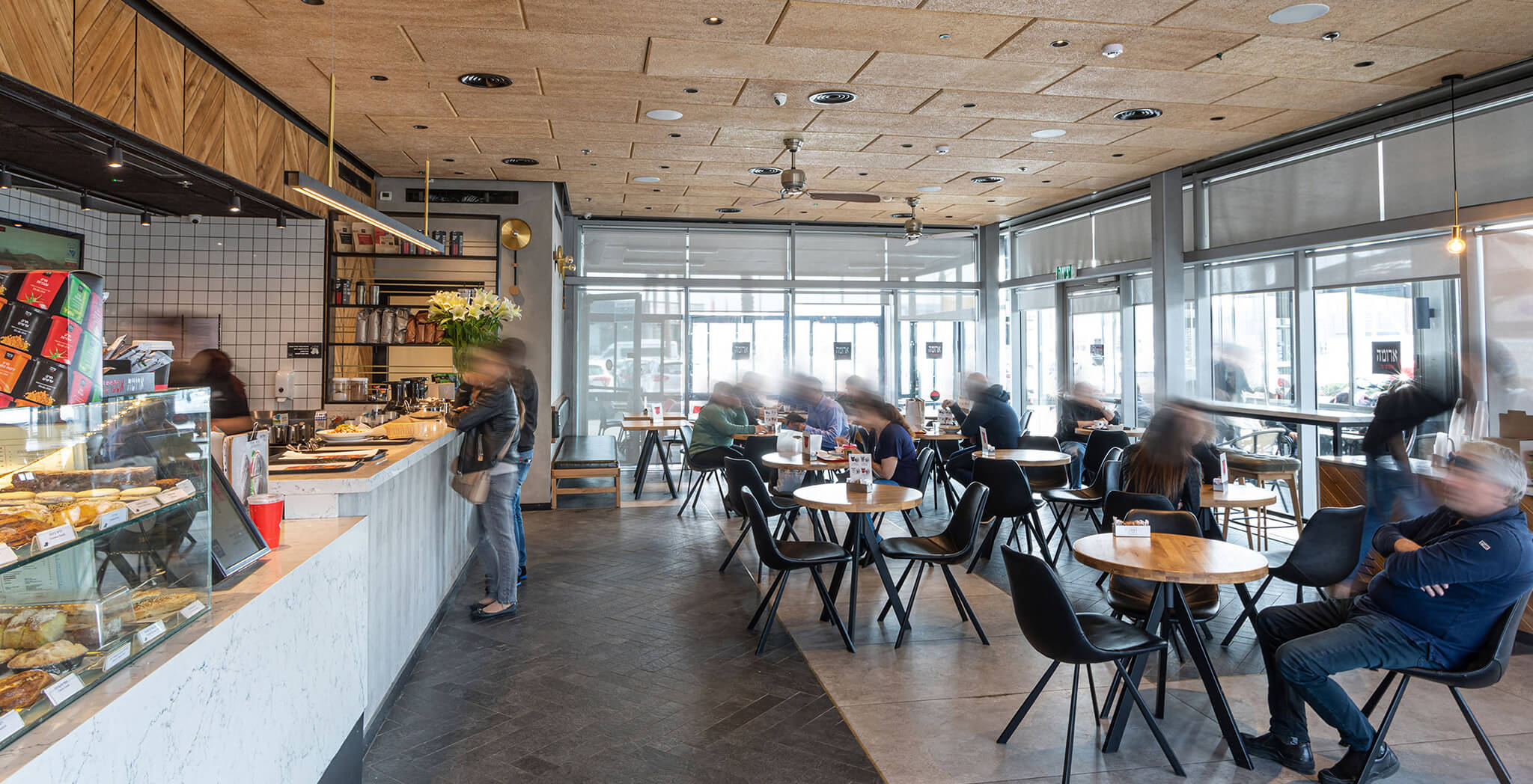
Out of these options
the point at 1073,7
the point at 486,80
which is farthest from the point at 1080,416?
the point at 486,80

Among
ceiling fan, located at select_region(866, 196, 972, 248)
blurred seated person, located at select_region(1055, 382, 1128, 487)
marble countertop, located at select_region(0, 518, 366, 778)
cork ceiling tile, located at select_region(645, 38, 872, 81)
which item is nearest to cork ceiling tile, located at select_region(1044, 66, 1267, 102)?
cork ceiling tile, located at select_region(645, 38, 872, 81)

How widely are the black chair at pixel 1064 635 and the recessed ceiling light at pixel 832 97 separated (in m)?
3.99

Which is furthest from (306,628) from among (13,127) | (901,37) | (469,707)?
(901,37)

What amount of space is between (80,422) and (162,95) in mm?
4065

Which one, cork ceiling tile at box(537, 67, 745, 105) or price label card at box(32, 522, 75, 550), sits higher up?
cork ceiling tile at box(537, 67, 745, 105)

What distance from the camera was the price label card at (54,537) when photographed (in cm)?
143

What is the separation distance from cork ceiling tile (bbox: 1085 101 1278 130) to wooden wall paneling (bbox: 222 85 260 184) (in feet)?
20.5

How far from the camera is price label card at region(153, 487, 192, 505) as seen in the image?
1.83m

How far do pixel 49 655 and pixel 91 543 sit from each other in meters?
0.26

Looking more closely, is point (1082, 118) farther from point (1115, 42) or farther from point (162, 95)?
point (162, 95)

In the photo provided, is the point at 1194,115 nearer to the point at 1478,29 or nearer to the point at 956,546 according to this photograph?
the point at 1478,29

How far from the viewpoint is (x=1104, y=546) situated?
3703mm

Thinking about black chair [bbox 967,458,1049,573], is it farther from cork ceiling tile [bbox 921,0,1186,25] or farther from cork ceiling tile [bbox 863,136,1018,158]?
cork ceiling tile [bbox 863,136,1018,158]

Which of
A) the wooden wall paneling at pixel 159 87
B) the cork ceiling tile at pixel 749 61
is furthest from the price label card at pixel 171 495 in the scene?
the cork ceiling tile at pixel 749 61
